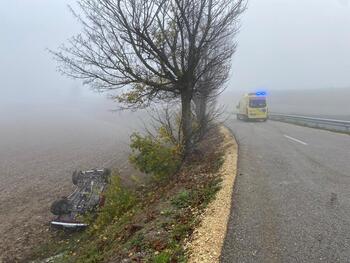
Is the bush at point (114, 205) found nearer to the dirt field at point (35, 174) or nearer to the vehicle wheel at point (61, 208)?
the vehicle wheel at point (61, 208)

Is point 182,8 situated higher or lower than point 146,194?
higher

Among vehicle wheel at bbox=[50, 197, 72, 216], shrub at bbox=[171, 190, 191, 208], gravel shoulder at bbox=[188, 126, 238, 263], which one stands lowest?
vehicle wheel at bbox=[50, 197, 72, 216]

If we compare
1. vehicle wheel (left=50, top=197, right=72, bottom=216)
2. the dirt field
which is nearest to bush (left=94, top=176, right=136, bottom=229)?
vehicle wheel (left=50, top=197, right=72, bottom=216)

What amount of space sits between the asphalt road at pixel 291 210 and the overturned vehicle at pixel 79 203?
5.28m

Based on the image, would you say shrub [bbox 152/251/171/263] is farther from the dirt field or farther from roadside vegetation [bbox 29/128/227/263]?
the dirt field

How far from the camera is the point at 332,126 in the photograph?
88.5ft

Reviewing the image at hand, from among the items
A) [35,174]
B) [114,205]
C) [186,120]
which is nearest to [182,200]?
[114,205]

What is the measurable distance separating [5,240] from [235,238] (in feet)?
30.8

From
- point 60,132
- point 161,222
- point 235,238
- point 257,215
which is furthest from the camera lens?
point 60,132

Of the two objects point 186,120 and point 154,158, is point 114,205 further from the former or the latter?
point 186,120

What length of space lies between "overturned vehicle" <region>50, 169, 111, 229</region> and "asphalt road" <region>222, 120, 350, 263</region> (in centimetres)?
528

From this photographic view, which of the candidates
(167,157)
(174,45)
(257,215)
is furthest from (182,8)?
(257,215)

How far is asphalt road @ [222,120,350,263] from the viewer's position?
21.0 feet

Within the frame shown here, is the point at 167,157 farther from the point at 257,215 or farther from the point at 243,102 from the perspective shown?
the point at 243,102
